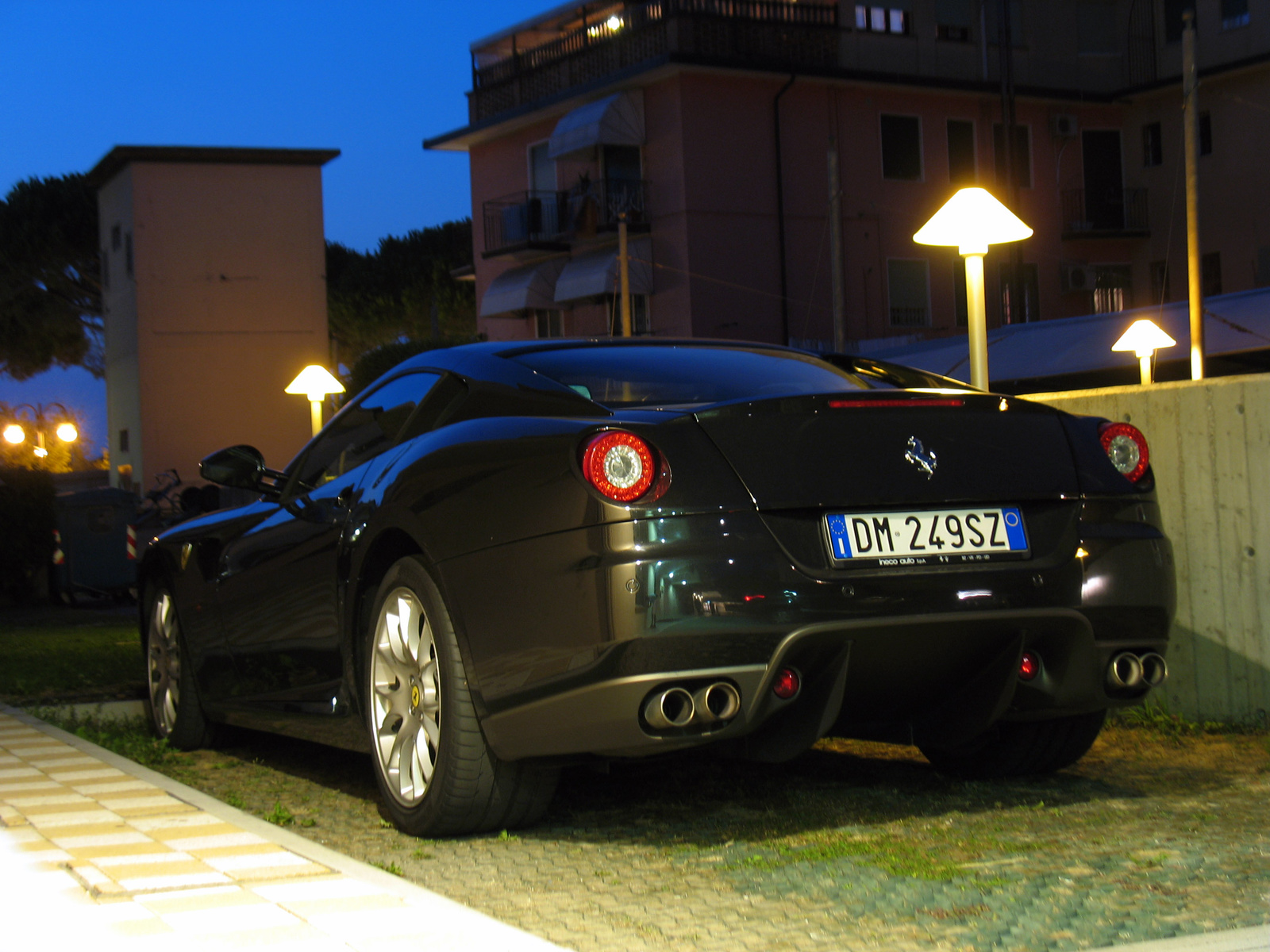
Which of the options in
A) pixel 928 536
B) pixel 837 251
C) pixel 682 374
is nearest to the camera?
pixel 928 536

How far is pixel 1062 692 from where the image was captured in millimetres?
4336

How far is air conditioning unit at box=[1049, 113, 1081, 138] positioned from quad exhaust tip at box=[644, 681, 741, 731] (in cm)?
3722

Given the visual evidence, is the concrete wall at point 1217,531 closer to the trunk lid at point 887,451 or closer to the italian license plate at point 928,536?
the trunk lid at point 887,451

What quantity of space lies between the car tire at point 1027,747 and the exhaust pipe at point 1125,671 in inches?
23.0

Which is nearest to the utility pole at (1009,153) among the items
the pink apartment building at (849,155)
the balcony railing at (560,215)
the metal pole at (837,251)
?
the pink apartment building at (849,155)

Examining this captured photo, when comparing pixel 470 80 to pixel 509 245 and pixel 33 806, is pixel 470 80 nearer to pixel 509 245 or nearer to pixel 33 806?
pixel 509 245

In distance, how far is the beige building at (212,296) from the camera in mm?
38031

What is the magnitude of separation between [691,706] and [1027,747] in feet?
5.61

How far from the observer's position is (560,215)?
125 ft

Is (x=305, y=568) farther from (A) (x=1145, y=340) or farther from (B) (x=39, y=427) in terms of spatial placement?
(B) (x=39, y=427)

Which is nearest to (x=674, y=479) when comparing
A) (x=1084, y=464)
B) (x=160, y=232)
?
(x=1084, y=464)

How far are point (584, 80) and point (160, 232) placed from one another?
1047 cm

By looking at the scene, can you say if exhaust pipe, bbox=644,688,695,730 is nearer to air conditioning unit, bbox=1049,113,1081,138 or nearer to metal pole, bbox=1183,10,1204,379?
metal pole, bbox=1183,10,1204,379

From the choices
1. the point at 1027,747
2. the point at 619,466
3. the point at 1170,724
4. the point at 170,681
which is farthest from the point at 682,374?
the point at 170,681
